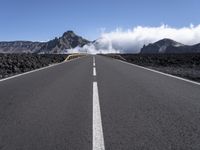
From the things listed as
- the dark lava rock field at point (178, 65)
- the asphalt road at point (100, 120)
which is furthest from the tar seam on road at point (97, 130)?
the dark lava rock field at point (178, 65)

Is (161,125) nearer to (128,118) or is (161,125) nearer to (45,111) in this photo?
(128,118)

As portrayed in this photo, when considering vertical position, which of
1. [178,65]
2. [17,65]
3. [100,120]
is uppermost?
[100,120]

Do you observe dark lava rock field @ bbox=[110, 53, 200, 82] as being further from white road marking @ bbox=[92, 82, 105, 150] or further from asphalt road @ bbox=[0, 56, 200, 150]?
white road marking @ bbox=[92, 82, 105, 150]

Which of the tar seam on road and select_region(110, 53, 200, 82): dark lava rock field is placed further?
select_region(110, 53, 200, 82): dark lava rock field

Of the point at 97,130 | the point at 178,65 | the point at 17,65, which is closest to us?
the point at 97,130

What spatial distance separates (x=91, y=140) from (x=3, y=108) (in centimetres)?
306

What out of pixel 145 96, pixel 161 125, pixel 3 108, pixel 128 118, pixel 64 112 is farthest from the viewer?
pixel 145 96

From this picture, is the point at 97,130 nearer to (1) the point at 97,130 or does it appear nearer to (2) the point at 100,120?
(1) the point at 97,130

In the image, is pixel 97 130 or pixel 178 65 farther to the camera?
pixel 178 65

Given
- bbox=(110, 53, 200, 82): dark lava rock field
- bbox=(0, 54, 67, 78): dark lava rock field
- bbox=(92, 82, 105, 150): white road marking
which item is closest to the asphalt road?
bbox=(92, 82, 105, 150): white road marking

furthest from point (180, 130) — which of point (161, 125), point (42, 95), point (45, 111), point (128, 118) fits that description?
point (42, 95)

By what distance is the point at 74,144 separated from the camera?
4.40 metres

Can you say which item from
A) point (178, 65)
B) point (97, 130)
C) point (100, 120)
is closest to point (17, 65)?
point (178, 65)

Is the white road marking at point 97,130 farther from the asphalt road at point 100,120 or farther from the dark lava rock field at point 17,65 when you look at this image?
the dark lava rock field at point 17,65
